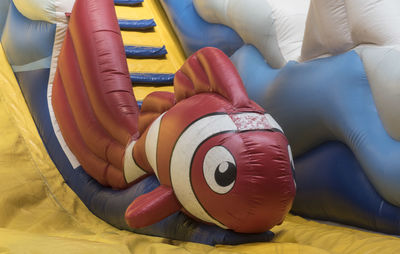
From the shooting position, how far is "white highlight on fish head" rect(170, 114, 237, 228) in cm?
141

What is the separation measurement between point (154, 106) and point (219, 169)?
504mm

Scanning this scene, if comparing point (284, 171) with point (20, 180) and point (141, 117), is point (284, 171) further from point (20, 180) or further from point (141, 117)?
point (20, 180)

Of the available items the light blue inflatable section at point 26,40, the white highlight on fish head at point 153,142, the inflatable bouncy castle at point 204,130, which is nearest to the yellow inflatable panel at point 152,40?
the inflatable bouncy castle at point 204,130

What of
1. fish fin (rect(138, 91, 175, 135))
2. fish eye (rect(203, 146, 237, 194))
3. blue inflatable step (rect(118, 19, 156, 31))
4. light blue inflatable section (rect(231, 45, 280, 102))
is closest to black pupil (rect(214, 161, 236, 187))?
fish eye (rect(203, 146, 237, 194))

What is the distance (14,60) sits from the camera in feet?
8.54

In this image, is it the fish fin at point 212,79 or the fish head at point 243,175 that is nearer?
the fish head at point 243,175

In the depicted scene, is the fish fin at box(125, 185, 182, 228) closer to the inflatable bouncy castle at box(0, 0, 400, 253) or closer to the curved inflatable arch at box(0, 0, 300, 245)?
the inflatable bouncy castle at box(0, 0, 400, 253)

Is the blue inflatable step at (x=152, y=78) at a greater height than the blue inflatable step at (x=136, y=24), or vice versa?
the blue inflatable step at (x=136, y=24)

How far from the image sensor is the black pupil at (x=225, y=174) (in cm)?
135

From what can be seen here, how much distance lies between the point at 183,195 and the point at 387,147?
63 cm

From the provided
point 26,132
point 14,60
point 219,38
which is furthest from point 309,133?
point 14,60

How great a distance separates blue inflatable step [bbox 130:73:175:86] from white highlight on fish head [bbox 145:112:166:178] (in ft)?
2.56

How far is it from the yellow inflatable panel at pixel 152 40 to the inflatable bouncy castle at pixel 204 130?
0.5 inches

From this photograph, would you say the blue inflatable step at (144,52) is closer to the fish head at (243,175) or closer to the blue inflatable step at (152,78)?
the blue inflatable step at (152,78)
